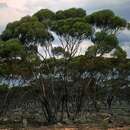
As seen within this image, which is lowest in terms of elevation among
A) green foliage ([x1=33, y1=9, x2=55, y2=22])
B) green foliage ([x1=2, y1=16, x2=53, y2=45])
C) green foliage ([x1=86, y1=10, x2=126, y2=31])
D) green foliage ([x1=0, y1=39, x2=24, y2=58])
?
green foliage ([x1=0, y1=39, x2=24, y2=58])

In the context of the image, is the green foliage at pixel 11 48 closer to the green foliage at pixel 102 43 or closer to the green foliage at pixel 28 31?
the green foliage at pixel 28 31

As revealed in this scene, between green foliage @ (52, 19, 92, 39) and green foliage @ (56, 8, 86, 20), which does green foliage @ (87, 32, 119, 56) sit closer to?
green foliage @ (52, 19, 92, 39)

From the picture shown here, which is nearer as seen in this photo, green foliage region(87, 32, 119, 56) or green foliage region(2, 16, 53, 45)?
green foliage region(2, 16, 53, 45)

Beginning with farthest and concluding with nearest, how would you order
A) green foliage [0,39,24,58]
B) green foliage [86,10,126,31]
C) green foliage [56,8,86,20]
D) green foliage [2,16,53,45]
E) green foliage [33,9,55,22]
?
green foliage [56,8,86,20]
green foliage [33,9,55,22]
green foliage [86,10,126,31]
green foliage [2,16,53,45]
green foliage [0,39,24,58]

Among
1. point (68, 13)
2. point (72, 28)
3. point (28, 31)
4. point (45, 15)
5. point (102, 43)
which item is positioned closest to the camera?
point (28, 31)

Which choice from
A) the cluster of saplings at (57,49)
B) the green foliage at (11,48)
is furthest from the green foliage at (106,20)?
the green foliage at (11,48)

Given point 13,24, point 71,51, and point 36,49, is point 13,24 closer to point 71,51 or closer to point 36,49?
point 36,49

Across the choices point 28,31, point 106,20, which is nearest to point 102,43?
point 106,20

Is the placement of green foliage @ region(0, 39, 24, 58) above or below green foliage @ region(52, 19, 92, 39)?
below

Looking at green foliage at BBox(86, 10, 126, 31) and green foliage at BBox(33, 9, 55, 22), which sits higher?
green foliage at BBox(33, 9, 55, 22)

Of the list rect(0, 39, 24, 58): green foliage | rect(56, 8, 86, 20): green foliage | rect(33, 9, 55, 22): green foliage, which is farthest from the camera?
rect(56, 8, 86, 20): green foliage

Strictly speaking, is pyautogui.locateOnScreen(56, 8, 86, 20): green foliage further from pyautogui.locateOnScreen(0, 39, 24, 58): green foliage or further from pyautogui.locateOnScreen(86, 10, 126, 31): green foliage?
pyautogui.locateOnScreen(0, 39, 24, 58): green foliage

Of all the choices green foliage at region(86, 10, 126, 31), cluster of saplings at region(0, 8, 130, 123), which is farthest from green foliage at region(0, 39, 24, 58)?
green foliage at region(86, 10, 126, 31)

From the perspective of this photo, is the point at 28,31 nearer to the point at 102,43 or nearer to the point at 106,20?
the point at 102,43
